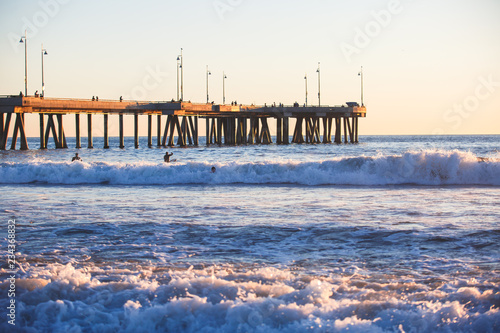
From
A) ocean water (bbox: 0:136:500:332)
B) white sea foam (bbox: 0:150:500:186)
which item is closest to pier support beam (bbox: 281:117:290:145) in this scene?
white sea foam (bbox: 0:150:500:186)

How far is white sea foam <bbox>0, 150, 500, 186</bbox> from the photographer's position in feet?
79.1

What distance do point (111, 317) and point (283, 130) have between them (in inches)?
3141

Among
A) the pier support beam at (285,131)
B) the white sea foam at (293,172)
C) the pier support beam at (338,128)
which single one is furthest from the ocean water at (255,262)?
the pier support beam at (338,128)

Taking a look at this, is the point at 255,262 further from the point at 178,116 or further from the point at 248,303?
the point at 178,116

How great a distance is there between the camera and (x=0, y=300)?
672 cm

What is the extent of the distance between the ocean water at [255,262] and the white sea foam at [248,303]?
0.02m

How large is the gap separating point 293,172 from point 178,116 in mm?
50432

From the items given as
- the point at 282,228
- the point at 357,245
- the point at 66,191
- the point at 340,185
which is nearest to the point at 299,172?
the point at 340,185

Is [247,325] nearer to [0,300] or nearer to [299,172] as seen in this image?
[0,300]

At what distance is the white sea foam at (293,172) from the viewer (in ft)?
79.1

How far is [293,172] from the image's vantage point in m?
26.1

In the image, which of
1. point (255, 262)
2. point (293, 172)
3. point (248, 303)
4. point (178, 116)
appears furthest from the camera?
point (178, 116)

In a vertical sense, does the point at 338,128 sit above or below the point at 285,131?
above

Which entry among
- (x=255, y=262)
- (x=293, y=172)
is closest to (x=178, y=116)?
(x=293, y=172)
